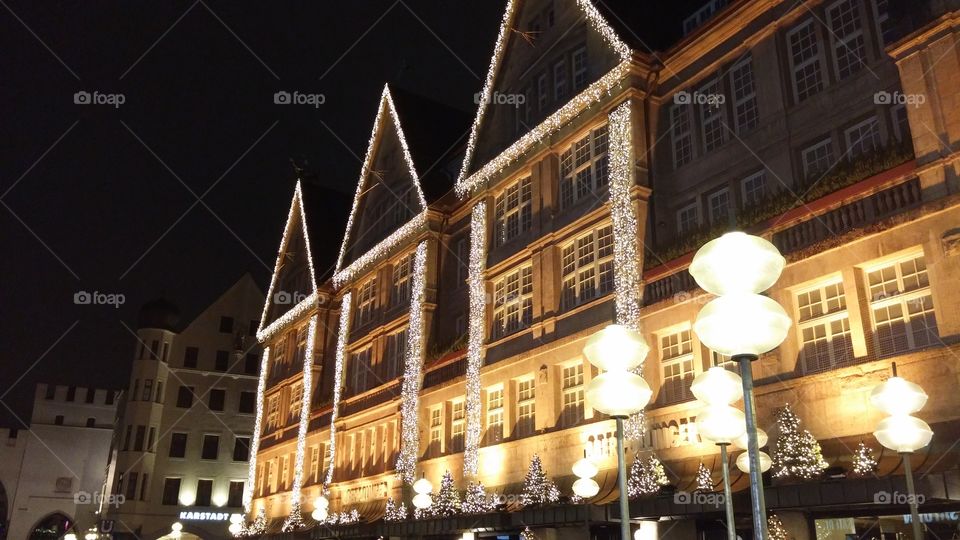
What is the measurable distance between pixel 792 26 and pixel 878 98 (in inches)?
129

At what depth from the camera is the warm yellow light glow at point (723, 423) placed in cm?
1066

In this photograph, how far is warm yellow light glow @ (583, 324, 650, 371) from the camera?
8852mm

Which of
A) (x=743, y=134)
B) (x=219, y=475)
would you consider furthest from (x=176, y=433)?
(x=743, y=134)

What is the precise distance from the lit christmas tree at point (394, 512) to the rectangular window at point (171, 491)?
Result: 29024 millimetres

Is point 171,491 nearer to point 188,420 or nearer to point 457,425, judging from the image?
point 188,420

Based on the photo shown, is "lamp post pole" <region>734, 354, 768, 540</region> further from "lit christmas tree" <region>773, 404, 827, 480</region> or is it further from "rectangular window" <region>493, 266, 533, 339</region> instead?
"rectangular window" <region>493, 266, 533, 339</region>

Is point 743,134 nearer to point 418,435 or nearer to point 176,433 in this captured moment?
point 418,435

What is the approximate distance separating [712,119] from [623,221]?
3310 mm

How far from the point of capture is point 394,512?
26641 millimetres

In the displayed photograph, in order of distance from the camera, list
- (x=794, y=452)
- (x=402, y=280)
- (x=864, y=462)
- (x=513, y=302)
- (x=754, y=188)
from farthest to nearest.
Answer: (x=402, y=280) < (x=513, y=302) < (x=754, y=188) < (x=794, y=452) < (x=864, y=462)

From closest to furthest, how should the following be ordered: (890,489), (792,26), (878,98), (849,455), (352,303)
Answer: (890,489) → (849,455) → (878,98) → (792,26) → (352,303)

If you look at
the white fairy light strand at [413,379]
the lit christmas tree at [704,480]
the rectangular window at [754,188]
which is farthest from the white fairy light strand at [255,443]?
the rectangular window at [754,188]

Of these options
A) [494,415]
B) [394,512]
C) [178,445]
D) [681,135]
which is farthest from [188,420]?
[681,135]

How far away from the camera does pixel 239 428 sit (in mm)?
55062
